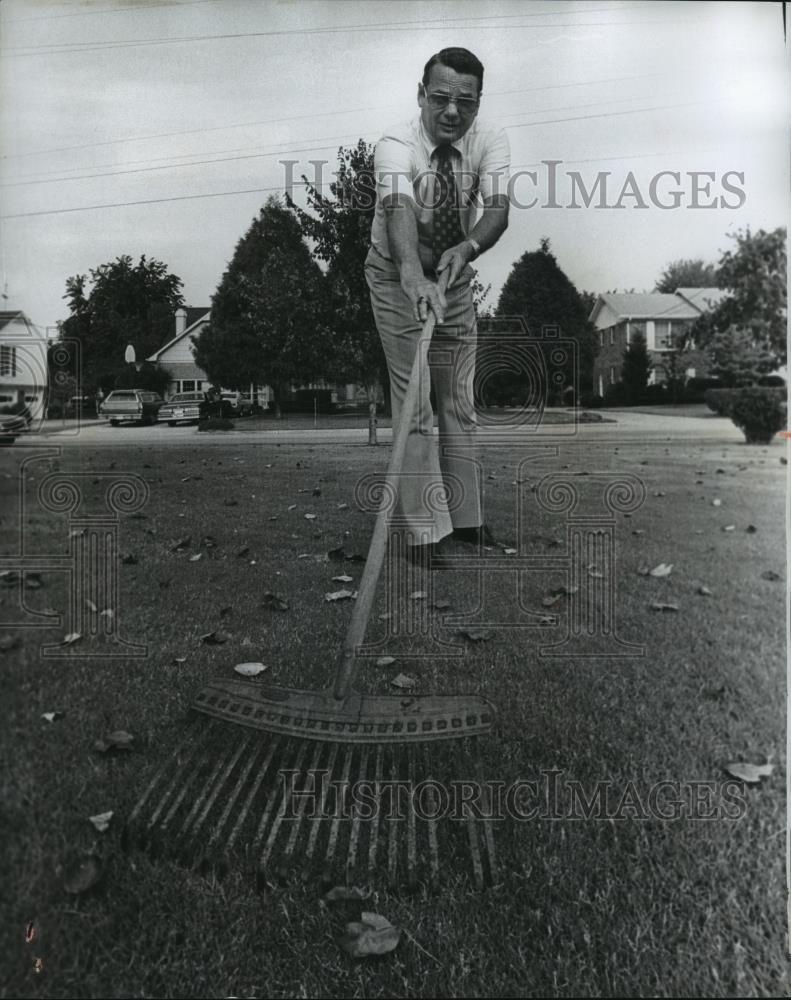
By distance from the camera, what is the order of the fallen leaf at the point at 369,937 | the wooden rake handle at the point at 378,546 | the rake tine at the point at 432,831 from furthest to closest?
the wooden rake handle at the point at 378,546 → the rake tine at the point at 432,831 → the fallen leaf at the point at 369,937

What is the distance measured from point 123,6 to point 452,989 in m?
2.00

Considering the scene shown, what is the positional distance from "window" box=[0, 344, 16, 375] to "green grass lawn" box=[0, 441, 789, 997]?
17cm

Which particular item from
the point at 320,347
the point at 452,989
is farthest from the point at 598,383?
the point at 452,989

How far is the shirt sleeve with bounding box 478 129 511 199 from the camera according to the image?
59.2 inches

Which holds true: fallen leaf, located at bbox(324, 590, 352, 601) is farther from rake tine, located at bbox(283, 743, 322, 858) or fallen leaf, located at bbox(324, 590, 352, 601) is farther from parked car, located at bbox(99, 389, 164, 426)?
parked car, located at bbox(99, 389, 164, 426)

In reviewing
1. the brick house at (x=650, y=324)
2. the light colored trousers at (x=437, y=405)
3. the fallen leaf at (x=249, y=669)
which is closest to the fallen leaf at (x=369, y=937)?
the fallen leaf at (x=249, y=669)

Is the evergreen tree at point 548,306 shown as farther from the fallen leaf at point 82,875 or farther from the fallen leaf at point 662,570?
the fallen leaf at point 82,875

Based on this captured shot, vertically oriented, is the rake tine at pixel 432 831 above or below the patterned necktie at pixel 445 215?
below

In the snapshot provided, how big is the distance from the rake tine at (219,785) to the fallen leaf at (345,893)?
263 millimetres

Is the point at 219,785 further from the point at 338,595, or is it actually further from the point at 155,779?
the point at 338,595

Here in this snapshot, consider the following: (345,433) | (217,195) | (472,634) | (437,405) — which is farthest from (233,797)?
(217,195)

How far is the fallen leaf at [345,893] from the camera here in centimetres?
120

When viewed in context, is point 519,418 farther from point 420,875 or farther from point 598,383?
point 420,875

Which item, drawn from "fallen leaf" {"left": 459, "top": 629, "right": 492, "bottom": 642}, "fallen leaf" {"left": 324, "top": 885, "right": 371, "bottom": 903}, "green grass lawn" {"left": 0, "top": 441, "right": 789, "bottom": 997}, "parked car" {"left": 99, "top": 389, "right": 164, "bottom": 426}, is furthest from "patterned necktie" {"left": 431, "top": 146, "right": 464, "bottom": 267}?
"fallen leaf" {"left": 324, "top": 885, "right": 371, "bottom": 903}
